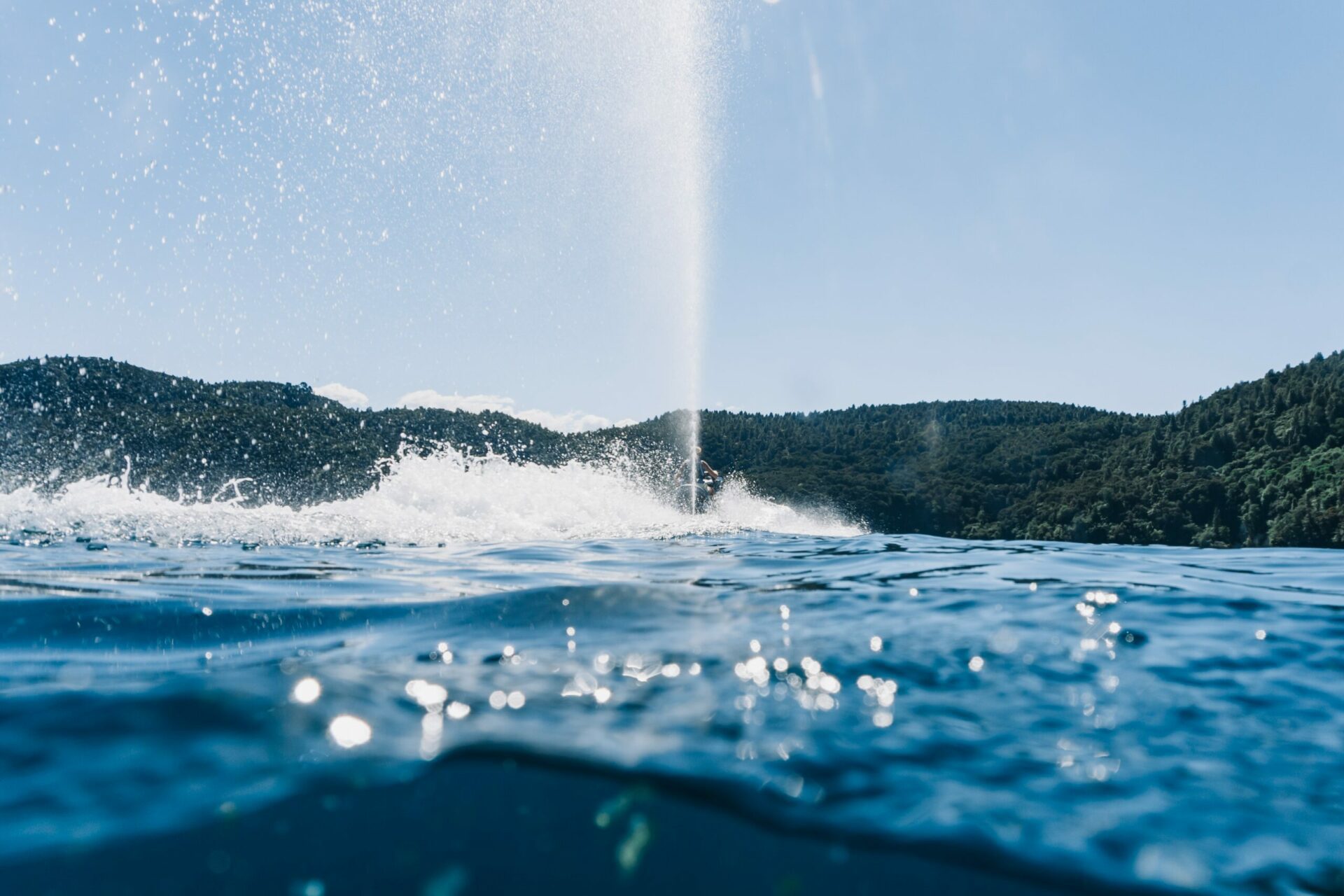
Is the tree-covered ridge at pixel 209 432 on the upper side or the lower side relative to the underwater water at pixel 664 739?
upper

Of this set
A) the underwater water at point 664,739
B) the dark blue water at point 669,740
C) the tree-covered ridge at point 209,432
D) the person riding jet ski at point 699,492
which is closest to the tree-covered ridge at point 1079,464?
the tree-covered ridge at point 209,432

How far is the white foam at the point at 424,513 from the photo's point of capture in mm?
11977

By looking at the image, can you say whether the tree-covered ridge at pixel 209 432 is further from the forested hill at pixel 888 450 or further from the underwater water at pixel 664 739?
the underwater water at pixel 664 739

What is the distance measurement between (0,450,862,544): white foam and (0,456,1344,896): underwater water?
6540 mm

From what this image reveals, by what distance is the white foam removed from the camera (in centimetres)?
1198

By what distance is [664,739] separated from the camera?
269cm

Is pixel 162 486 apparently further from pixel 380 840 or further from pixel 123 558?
pixel 380 840

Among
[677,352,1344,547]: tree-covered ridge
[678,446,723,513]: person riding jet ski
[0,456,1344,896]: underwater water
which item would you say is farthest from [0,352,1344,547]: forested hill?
[0,456,1344,896]: underwater water

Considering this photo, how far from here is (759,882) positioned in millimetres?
1902

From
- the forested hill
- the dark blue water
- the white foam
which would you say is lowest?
the dark blue water

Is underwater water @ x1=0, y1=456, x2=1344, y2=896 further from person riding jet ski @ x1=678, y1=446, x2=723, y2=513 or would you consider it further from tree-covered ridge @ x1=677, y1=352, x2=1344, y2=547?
tree-covered ridge @ x1=677, y1=352, x2=1344, y2=547

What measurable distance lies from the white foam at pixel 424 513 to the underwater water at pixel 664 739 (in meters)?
6.54

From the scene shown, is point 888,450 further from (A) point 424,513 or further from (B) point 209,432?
(A) point 424,513

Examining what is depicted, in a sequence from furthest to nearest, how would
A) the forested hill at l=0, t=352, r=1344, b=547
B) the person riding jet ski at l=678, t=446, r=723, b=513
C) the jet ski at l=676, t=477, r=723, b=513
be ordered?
the forested hill at l=0, t=352, r=1344, b=547 < the jet ski at l=676, t=477, r=723, b=513 < the person riding jet ski at l=678, t=446, r=723, b=513
